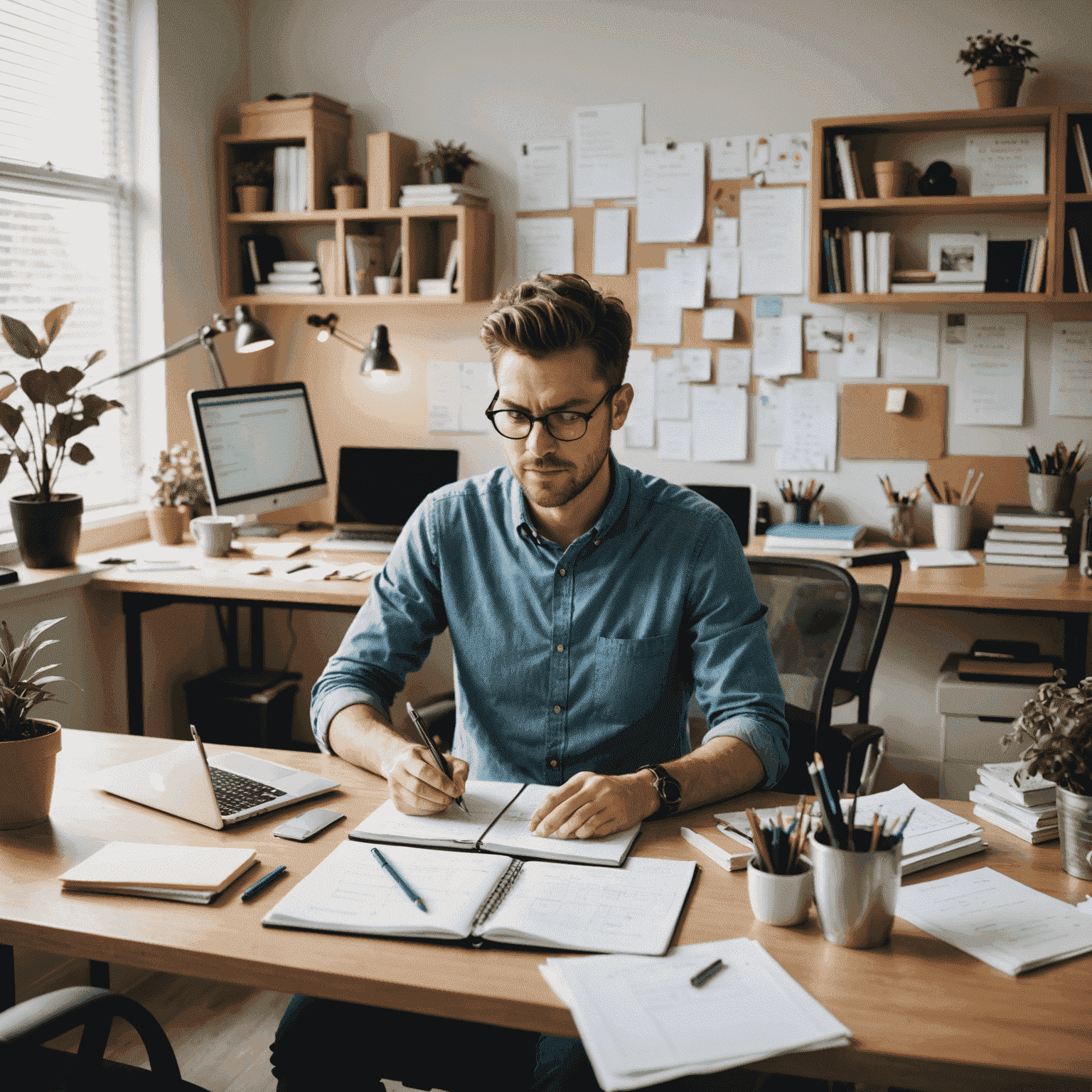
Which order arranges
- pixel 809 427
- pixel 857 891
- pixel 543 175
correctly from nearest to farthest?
pixel 857 891 < pixel 809 427 < pixel 543 175

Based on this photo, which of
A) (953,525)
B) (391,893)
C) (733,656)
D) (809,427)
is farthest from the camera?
(809,427)

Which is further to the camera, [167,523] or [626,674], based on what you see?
[167,523]

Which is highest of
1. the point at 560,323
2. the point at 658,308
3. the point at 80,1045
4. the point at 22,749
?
the point at 658,308

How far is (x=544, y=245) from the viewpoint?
370 cm

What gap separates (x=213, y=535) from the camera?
321 centimetres

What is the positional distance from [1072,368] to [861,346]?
0.61 m

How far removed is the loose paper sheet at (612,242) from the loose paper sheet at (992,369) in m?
1.08

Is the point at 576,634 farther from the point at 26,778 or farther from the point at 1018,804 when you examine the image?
the point at 26,778

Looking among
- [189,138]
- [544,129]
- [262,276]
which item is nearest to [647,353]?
[544,129]

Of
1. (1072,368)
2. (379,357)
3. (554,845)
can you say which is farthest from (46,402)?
(1072,368)

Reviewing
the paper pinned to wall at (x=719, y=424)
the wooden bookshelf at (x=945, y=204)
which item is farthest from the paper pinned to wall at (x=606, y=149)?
the paper pinned to wall at (x=719, y=424)

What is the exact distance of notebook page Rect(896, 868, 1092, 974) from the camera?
3.53 ft

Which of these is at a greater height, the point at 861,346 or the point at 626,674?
the point at 861,346

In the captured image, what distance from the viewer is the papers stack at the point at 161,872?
1188 millimetres
